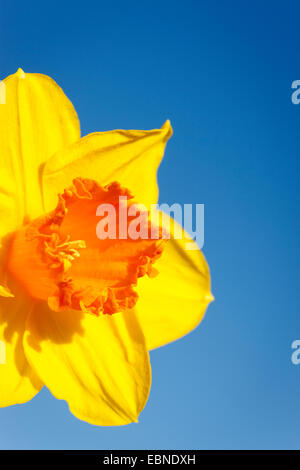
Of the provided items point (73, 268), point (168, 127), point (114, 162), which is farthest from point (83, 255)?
point (168, 127)

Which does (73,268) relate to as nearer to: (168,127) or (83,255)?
(83,255)

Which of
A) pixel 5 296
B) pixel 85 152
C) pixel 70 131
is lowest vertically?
pixel 5 296

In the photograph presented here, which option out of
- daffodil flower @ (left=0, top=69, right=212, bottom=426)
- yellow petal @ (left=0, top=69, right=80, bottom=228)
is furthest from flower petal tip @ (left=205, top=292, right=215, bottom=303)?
yellow petal @ (left=0, top=69, right=80, bottom=228)

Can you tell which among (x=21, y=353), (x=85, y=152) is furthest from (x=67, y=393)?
(x=85, y=152)

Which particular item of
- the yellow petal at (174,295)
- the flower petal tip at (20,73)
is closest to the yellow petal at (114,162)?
the yellow petal at (174,295)

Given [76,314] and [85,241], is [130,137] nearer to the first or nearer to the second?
[85,241]

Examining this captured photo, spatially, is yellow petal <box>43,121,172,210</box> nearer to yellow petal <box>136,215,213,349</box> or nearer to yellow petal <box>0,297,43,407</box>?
yellow petal <box>136,215,213,349</box>
